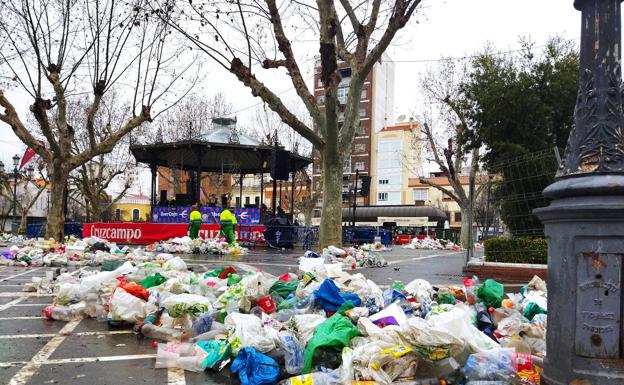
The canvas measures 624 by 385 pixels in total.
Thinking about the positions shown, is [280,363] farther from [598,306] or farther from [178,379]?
[598,306]

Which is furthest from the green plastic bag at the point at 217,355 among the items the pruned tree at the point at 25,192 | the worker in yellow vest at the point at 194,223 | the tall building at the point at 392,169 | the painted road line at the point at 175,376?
the tall building at the point at 392,169

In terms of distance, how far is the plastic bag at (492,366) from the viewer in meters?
3.12

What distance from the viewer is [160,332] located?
4691 millimetres

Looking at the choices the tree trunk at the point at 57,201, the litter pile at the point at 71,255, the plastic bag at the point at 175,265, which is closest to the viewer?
the plastic bag at the point at 175,265

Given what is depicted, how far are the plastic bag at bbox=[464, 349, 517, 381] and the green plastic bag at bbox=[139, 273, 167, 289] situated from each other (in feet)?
13.0

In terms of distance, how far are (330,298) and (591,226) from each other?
100 inches

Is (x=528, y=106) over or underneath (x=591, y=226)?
over

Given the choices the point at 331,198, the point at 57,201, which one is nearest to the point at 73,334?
the point at 331,198

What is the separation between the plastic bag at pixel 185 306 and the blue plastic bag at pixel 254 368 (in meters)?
1.25

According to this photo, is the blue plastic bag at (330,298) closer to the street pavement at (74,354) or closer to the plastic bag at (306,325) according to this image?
the plastic bag at (306,325)

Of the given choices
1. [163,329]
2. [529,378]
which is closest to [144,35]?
[163,329]

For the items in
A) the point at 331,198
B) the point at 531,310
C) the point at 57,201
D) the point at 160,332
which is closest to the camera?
the point at 531,310

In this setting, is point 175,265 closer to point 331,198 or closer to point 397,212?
point 331,198

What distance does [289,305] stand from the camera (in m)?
4.84
